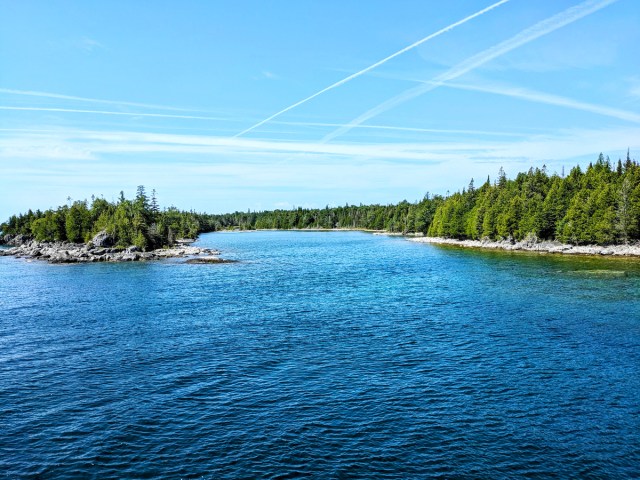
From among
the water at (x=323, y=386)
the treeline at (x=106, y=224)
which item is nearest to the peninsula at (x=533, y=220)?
the treeline at (x=106, y=224)

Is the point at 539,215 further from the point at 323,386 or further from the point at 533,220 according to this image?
the point at 323,386

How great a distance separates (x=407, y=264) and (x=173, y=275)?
59.9 meters

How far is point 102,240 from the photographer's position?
162875 millimetres

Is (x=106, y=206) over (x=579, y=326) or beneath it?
over

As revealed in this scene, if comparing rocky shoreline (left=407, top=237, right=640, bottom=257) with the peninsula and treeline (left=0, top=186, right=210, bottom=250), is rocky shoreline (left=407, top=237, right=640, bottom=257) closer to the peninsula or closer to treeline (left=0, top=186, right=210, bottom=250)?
the peninsula

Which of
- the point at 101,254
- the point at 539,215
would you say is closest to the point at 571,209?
the point at 539,215

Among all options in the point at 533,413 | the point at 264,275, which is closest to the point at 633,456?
the point at 533,413

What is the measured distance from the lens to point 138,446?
26656mm

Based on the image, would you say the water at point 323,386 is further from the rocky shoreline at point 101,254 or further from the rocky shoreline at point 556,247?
the rocky shoreline at point 101,254

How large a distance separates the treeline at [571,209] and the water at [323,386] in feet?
226

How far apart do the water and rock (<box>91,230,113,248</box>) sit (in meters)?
94.1

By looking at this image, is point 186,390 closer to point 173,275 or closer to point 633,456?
point 633,456

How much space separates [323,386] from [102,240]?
15007 centimetres

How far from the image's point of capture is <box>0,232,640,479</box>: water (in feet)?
82.8
